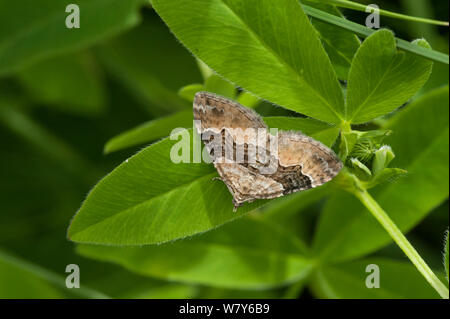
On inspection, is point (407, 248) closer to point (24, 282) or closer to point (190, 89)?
point (190, 89)

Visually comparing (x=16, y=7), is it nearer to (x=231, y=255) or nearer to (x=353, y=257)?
(x=231, y=255)

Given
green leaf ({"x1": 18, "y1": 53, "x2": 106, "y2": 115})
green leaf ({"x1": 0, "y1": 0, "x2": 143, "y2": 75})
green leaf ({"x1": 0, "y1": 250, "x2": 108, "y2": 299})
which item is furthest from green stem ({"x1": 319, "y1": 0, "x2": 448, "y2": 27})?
green leaf ({"x1": 18, "y1": 53, "x2": 106, "y2": 115})

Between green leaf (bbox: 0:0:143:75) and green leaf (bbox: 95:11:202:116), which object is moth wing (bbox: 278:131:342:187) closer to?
green leaf (bbox: 0:0:143:75)

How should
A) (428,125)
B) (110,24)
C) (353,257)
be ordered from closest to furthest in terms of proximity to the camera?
(428,125) → (353,257) → (110,24)

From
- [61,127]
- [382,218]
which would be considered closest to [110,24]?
[61,127]

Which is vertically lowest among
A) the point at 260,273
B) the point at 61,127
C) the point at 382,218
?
the point at 382,218

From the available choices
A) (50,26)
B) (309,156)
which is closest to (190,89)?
(309,156)

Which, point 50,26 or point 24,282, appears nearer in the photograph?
point 24,282
